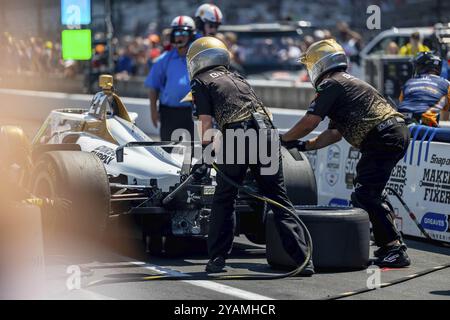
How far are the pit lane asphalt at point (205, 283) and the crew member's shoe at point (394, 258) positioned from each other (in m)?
0.09

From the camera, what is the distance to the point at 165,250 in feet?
30.1

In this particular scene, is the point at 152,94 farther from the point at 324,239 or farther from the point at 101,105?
the point at 324,239

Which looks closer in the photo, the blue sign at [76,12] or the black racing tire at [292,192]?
the black racing tire at [292,192]

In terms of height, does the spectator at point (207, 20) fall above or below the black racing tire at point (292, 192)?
above

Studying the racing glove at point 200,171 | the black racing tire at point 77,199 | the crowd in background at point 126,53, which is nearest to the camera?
the racing glove at point 200,171

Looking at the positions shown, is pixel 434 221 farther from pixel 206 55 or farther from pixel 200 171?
pixel 206 55

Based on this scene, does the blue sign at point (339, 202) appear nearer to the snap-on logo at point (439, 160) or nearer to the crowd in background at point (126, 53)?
the snap-on logo at point (439, 160)

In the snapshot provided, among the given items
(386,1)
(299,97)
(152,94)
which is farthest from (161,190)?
(386,1)

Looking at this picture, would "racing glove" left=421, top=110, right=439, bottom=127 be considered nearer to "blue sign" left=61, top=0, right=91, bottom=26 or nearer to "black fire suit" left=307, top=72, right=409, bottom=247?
"black fire suit" left=307, top=72, right=409, bottom=247

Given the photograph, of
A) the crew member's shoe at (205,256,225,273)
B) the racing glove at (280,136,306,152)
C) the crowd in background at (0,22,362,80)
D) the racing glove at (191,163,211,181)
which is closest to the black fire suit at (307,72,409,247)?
the racing glove at (280,136,306,152)

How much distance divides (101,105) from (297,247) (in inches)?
119

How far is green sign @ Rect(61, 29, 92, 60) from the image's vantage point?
74.3 ft

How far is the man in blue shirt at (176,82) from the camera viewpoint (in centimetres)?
1184

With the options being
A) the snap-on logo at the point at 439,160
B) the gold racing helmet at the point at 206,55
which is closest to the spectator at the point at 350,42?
the snap-on logo at the point at 439,160
